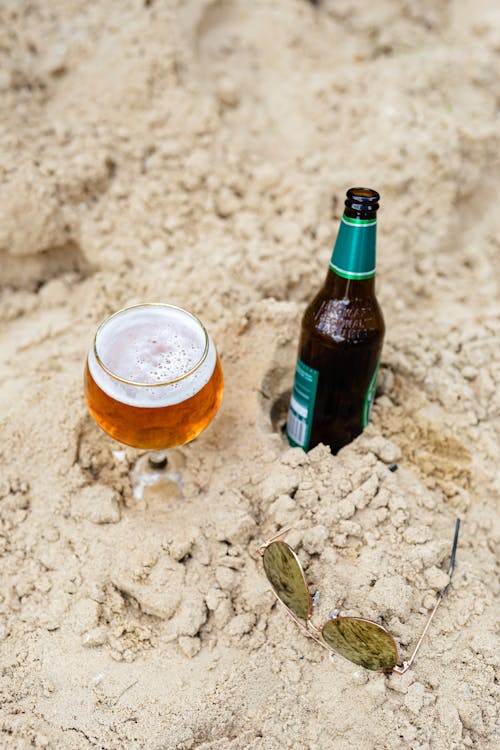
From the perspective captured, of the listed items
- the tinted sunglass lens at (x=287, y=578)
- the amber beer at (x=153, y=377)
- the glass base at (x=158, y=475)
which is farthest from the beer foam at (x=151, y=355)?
the tinted sunglass lens at (x=287, y=578)

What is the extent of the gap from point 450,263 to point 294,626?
1.70 meters

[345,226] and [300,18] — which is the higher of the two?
[300,18]

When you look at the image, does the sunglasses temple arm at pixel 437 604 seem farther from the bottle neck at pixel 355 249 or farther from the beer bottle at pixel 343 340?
the bottle neck at pixel 355 249

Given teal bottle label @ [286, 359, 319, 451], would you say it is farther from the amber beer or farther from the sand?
the amber beer

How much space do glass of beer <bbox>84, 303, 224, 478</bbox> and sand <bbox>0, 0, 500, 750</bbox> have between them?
0.34m

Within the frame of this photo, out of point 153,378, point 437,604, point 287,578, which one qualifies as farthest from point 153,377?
point 437,604

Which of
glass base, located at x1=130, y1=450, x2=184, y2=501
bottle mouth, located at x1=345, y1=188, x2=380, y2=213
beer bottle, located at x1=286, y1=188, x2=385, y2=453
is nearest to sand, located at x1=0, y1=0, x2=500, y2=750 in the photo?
glass base, located at x1=130, y1=450, x2=184, y2=501

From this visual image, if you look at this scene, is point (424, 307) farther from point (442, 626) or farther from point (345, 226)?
point (442, 626)

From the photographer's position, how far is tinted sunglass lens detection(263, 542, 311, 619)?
5.17 feet

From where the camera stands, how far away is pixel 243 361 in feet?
6.91

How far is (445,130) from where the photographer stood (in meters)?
2.72

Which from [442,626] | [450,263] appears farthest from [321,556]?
[450,263]

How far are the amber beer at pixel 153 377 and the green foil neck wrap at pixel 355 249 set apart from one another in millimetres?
453

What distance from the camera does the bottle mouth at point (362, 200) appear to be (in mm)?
1683
